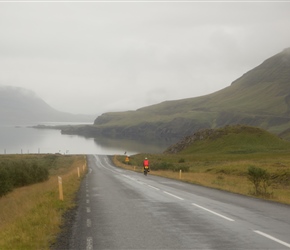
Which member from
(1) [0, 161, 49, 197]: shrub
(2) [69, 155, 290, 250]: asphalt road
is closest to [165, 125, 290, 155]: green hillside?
(1) [0, 161, 49, 197]: shrub

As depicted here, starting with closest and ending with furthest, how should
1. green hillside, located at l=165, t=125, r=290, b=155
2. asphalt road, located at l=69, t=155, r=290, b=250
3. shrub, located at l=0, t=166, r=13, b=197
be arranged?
1. asphalt road, located at l=69, t=155, r=290, b=250
2. shrub, located at l=0, t=166, r=13, b=197
3. green hillside, located at l=165, t=125, r=290, b=155

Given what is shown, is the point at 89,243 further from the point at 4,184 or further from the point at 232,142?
the point at 232,142

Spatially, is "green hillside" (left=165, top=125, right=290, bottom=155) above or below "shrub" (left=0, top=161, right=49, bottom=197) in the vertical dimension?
above

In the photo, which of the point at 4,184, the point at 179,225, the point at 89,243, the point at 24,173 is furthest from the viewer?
the point at 24,173

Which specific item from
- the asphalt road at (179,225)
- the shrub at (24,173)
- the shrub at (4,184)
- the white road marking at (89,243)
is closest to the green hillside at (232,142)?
the shrub at (24,173)

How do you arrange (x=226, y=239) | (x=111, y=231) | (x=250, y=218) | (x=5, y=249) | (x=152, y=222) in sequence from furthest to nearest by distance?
(x=250, y=218), (x=152, y=222), (x=111, y=231), (x=226, y=239), (x=5, y=249)

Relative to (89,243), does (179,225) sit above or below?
below

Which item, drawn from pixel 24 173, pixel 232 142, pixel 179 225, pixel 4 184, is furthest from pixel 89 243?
pixel 232 142

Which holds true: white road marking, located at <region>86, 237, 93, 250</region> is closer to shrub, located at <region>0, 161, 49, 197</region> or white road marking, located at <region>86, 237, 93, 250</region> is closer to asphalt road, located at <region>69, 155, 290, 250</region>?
asphalt road, located at <region>69, 155, 290, 250</region>

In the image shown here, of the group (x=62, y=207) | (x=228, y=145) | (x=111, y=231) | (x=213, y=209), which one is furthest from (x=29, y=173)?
(x=228, y=145)

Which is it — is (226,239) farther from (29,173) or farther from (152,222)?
(29,173)

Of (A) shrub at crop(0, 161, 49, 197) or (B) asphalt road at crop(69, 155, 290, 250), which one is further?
(A) shrub at crop(0, 161, 49, 197)

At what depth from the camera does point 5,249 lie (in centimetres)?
868

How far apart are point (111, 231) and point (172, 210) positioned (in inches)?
183
